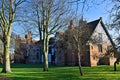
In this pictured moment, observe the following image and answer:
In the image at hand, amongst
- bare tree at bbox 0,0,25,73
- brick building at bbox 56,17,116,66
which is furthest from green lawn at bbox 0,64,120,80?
brick building at bbox 56,17,116,66

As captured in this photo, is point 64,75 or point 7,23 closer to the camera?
point 64,75

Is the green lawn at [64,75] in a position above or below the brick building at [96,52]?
below

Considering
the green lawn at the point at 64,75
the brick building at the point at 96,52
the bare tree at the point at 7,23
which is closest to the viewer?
the green lawn at the point at 64,75

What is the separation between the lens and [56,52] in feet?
229

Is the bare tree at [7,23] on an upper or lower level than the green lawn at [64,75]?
upper

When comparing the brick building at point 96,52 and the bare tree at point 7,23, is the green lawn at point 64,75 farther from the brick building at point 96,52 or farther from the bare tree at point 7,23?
the brick building at point 96,52

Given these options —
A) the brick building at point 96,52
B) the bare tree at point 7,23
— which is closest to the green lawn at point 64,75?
the bare tree at point 7,23

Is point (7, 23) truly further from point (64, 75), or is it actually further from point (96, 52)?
point (96, 52)

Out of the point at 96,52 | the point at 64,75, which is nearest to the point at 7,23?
the point at 64,75

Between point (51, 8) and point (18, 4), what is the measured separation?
22.3ft

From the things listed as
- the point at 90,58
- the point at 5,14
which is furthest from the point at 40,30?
the point at 90,58

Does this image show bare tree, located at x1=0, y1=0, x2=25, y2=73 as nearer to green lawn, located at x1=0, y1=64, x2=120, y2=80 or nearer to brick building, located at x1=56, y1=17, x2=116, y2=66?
green lawn, located at x1=0, y1=64, x2=120, y2=80

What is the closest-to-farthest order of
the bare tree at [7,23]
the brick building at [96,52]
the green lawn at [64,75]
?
the green lawn at [64,75] < the bare tree at [7,23] < the brick building at [96,52]

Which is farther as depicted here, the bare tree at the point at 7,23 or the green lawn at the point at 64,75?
the bare tree at the point at 7,23
